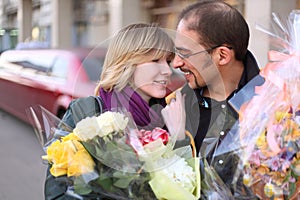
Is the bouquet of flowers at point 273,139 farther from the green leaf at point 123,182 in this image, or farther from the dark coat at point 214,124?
the green leaf at point 123,182

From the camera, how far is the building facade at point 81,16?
8.57m

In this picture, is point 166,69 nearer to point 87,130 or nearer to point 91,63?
point 87,130

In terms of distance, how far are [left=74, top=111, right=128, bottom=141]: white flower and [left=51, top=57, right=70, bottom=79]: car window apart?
17.2 feet

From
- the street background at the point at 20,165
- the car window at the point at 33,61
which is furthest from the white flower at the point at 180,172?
the car window at the point at 33,61

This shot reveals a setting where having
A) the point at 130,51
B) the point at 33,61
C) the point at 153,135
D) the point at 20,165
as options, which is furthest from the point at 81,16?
the point at 153,135

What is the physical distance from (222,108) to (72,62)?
16.3 ft

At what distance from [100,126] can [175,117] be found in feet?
0.91

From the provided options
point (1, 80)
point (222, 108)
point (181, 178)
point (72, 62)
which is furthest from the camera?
point (1, 80)

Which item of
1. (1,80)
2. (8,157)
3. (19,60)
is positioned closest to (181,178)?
(8,157)

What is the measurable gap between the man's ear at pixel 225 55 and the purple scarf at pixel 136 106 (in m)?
0.40

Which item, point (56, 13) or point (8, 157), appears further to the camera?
point (56, 13)

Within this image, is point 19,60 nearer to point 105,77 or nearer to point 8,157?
point 8,157

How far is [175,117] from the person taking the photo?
1.54m

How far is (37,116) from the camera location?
5.27ft
